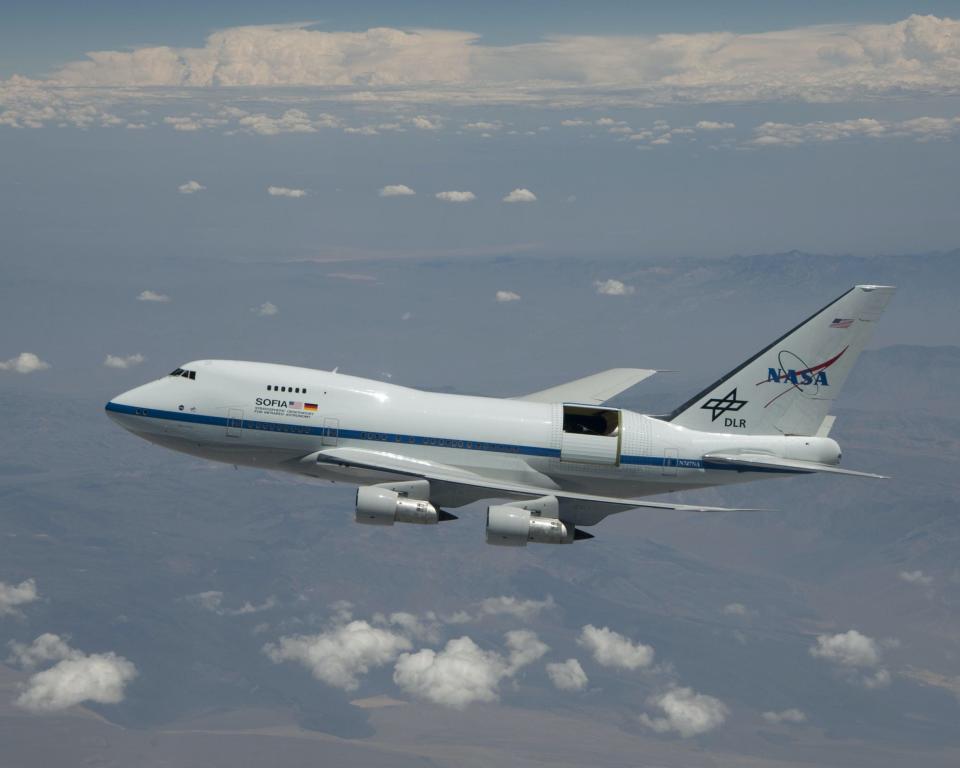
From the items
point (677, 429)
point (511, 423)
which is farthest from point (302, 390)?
point (677, 429)

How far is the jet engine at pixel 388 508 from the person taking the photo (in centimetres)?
5075

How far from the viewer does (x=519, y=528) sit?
5094 cm

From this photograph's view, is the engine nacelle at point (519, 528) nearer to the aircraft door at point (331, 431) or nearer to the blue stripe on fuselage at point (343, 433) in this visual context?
the blue stripe on fuselage at point (343, 433)

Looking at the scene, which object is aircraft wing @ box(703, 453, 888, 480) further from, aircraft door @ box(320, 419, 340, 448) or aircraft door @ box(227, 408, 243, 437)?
aircraft door @ box(227, 408, 243, 437)

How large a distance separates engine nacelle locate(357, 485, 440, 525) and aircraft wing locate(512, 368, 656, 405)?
11506 mm

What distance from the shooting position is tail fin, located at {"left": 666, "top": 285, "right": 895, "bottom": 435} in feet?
184

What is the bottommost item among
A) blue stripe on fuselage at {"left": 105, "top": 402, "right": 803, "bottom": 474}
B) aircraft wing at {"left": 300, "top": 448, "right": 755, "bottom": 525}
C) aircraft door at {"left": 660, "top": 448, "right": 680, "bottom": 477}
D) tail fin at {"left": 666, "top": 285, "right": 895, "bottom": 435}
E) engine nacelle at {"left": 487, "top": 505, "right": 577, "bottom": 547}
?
engine nacelle at {"left": 487, "top": 505, "right": 577, "bottom": 547}

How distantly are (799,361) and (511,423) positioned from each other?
1585 cm

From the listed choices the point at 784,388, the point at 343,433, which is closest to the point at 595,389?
the point at 784,388

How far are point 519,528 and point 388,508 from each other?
6.33m

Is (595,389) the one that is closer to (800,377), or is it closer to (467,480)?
(800,377)

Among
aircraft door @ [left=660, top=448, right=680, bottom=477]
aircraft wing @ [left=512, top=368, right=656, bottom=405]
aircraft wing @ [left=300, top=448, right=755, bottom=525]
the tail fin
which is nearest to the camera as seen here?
aircraft wing @ [left=300, top=448, right=755, bottom=525]

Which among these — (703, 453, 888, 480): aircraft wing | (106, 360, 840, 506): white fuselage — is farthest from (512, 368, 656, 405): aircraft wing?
(703, 453, 888, 480): aircraft wing

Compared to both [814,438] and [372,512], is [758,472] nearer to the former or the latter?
[814,438]
